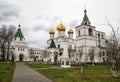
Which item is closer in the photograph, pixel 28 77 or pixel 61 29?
pixel 28 77

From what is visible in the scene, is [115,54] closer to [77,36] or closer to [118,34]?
[118,34]

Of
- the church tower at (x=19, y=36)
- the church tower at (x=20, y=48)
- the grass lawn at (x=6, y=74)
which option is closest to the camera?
the grass lawn at (x=6, y=74)

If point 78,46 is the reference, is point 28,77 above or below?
below

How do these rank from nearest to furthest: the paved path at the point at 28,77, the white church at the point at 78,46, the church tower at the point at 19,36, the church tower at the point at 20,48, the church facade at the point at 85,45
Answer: the paved path at the point at 28,77 < the white church at the point at 78,46 < the church facade at the point at 85,45 < the church tower at the point at 20,48 < the church tower at the point at 19,36

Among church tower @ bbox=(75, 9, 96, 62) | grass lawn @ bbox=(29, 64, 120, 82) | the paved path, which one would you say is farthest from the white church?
the paved path

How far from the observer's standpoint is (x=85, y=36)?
53938mm

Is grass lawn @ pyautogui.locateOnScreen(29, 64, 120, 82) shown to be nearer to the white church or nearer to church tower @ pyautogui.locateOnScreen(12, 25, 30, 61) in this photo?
the white church

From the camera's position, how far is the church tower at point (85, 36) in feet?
175

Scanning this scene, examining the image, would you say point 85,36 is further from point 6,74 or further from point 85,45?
point 6,74

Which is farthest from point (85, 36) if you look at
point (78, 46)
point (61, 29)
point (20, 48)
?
point (20, 48)

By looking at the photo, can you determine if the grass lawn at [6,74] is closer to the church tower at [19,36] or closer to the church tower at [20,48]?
the church tower at [20,48]

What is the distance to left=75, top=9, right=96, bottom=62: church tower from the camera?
53334mm

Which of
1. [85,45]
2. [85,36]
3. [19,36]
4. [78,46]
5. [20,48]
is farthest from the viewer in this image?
[19,36]

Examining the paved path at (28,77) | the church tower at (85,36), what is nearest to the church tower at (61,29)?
the church tower at (85,36)
